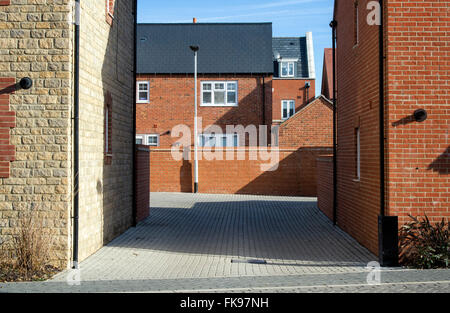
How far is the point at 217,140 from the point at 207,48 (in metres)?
6.50

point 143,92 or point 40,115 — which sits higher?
point 143,92

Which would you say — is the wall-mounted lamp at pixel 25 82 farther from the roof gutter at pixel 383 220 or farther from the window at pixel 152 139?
the window at pixel 152 139

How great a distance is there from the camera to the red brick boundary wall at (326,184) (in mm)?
17625

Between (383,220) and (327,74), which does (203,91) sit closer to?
(327,74)

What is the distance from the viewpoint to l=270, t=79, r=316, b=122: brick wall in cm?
4234

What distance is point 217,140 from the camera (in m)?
32.8

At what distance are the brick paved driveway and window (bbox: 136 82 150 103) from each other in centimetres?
1534

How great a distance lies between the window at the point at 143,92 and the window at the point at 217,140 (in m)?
4.14

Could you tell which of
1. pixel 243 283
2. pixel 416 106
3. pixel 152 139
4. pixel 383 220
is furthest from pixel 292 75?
pixel 243 283

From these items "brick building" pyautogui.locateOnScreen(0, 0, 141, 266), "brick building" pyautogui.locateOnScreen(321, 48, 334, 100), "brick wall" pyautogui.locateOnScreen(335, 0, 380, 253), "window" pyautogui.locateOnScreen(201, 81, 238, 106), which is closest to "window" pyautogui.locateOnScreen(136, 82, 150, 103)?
"window" pyautogui.locateOnScreen(201, 81, 238, 106)

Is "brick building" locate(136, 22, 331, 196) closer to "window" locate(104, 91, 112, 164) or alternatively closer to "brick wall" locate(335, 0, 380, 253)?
"brick wall" locate(335, 0, 380, 253)

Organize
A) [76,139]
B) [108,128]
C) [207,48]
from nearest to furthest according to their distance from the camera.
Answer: [76,139] < [108,128] < [207,48]

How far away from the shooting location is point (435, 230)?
994cm

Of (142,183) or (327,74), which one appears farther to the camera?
(327,74)
